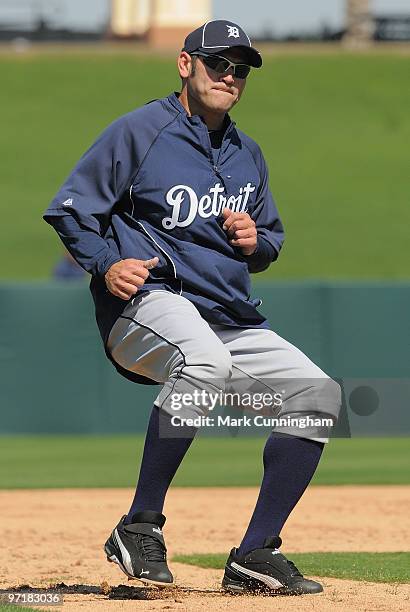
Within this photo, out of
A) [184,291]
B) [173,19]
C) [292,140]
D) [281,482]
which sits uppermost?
[173,19]

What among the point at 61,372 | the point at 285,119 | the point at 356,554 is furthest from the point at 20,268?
the point at 356,554

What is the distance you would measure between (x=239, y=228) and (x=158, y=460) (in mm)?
851

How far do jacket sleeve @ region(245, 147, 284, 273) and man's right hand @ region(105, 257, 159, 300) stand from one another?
0.51 m

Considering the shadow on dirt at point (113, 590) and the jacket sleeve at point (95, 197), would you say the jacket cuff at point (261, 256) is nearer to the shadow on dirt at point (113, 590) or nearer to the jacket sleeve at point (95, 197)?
the jacket sleeve at point (95, 197)

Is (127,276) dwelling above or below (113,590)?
above

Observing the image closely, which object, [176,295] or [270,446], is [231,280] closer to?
[176,295]

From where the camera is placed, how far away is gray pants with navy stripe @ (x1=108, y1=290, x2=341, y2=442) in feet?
14.3

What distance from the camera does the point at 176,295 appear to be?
4.52m

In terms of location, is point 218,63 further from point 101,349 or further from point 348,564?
point 101,349

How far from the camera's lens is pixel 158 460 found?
4426 millimetres

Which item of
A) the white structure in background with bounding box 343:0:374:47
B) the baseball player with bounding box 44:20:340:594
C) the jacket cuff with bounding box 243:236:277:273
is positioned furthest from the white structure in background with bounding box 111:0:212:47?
the baseball player with bounding box 44:20:340:594

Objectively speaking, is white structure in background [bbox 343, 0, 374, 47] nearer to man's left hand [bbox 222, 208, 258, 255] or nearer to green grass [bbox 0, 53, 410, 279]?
green grass [bbox 0, 53, 410, 279]

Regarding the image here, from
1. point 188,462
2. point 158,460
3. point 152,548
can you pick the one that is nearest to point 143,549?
point 152,548

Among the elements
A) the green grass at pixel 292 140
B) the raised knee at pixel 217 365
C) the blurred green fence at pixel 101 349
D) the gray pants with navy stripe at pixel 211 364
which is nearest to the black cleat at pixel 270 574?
the gray pants with navy stripe at pixel 211 364
